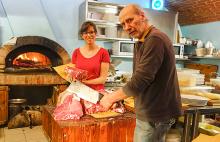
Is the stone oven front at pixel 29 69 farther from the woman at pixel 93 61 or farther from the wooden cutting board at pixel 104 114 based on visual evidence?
the wooden cutting board at pixel 104 114

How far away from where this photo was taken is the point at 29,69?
373 centimetres

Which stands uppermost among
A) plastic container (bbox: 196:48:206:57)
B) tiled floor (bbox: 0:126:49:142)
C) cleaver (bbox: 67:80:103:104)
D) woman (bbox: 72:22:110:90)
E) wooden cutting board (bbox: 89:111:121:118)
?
plastic container (bbox: 196:48:206:57)

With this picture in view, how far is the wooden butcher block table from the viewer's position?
6.40 feet

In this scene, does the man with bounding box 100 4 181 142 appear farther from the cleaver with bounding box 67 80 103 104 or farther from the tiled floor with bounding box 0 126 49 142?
the tiled floor with bounding box 0 126 49 142

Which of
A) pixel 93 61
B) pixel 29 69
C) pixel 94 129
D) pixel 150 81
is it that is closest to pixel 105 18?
pixel 29 69

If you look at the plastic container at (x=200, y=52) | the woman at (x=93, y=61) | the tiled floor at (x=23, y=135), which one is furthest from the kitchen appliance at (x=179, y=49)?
the tiled floor at (x=23, y=135)

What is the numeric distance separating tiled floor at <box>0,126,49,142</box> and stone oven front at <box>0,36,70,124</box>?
21cm

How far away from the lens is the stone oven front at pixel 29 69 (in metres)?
3.49

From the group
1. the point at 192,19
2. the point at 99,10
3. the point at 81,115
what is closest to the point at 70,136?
the point at 81,115

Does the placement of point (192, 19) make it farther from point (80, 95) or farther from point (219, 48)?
point (80, 95)

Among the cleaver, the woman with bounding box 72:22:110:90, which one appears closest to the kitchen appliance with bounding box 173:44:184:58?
the woman with bounding box 72:22:110:90

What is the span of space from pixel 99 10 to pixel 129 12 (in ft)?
9.85

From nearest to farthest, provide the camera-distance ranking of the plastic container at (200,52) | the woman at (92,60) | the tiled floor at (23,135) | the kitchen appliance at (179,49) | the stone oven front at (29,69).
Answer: the woman at (92,60) < the tiled floor at (23,135) < the stone oven front at (29,69) < the plastic container at (200,52) < the kitchen appliance at (179,49)

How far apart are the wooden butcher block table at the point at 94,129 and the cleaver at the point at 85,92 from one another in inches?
6.7
